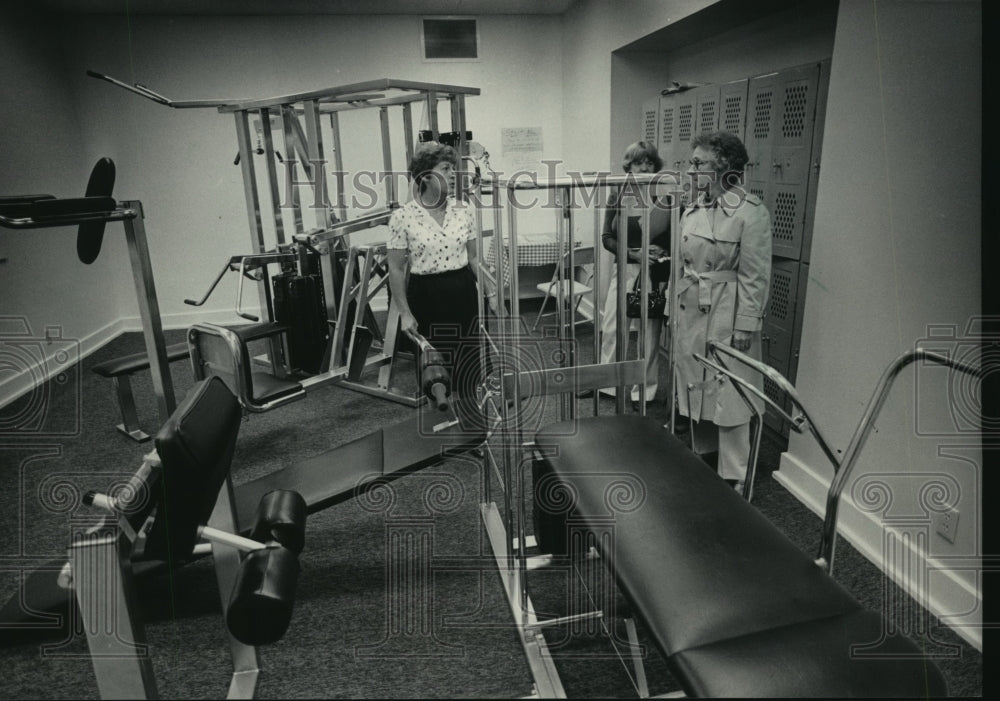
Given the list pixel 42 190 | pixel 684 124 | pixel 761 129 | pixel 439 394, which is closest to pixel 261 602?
pixel 439 394

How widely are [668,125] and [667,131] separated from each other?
35mm

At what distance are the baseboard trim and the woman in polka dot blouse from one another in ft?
4.69

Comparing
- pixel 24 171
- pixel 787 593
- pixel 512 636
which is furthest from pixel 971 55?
pixel 24 171

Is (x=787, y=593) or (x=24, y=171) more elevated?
(x=24, y=171)

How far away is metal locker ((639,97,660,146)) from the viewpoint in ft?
13.7

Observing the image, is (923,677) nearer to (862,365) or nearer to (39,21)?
(862,365)

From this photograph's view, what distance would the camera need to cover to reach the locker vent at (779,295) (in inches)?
120

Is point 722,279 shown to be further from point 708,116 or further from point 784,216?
point 708,116

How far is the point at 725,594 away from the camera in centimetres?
113

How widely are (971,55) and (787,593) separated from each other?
1.48 metres

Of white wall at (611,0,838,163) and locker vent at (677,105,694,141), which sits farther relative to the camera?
locker vent at (677,105,694,141)

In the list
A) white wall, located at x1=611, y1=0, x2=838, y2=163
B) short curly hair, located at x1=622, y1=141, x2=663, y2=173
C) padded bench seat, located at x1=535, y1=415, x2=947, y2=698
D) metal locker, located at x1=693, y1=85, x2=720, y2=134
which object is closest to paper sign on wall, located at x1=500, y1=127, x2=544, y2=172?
white wall, located at x1=611, y1=0, x2=838, y2=163

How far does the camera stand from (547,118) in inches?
231

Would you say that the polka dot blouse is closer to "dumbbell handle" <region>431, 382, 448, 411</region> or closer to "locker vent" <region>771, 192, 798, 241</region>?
"dumbbell handle" <region>431, 382, 448, 411</region>
